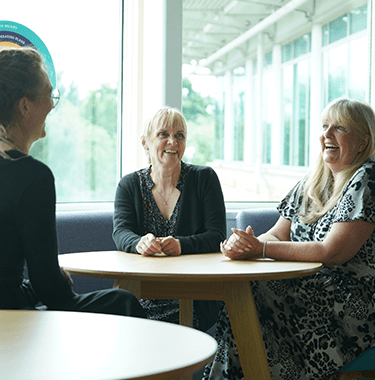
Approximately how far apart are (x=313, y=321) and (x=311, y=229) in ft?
1.41

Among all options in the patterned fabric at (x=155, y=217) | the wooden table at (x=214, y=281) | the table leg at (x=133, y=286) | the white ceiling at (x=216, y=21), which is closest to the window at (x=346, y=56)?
the white ceiling at (x=216, y=21)

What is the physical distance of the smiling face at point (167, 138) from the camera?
7.71 ft

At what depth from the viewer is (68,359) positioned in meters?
0.77

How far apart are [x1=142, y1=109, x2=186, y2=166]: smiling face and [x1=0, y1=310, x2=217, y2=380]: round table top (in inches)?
55.1

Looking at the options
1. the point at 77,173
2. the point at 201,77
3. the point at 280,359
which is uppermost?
the point at 201,77

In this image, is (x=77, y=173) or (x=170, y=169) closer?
(x=170, y=169)

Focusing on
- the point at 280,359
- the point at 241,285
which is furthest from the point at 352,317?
the point at 241,285

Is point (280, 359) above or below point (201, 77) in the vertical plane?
below

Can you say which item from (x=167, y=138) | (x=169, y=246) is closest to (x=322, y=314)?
(x=169, y=246)

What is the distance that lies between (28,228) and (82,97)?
2.33 meters

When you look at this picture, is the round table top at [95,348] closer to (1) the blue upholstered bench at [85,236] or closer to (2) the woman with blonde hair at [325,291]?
(2) the woman with blonde hair at [325,291]

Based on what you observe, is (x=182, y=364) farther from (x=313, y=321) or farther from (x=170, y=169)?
(x=170, y=169)

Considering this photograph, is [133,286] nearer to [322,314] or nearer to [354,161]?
[322,314]

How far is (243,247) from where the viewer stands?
1.86m
